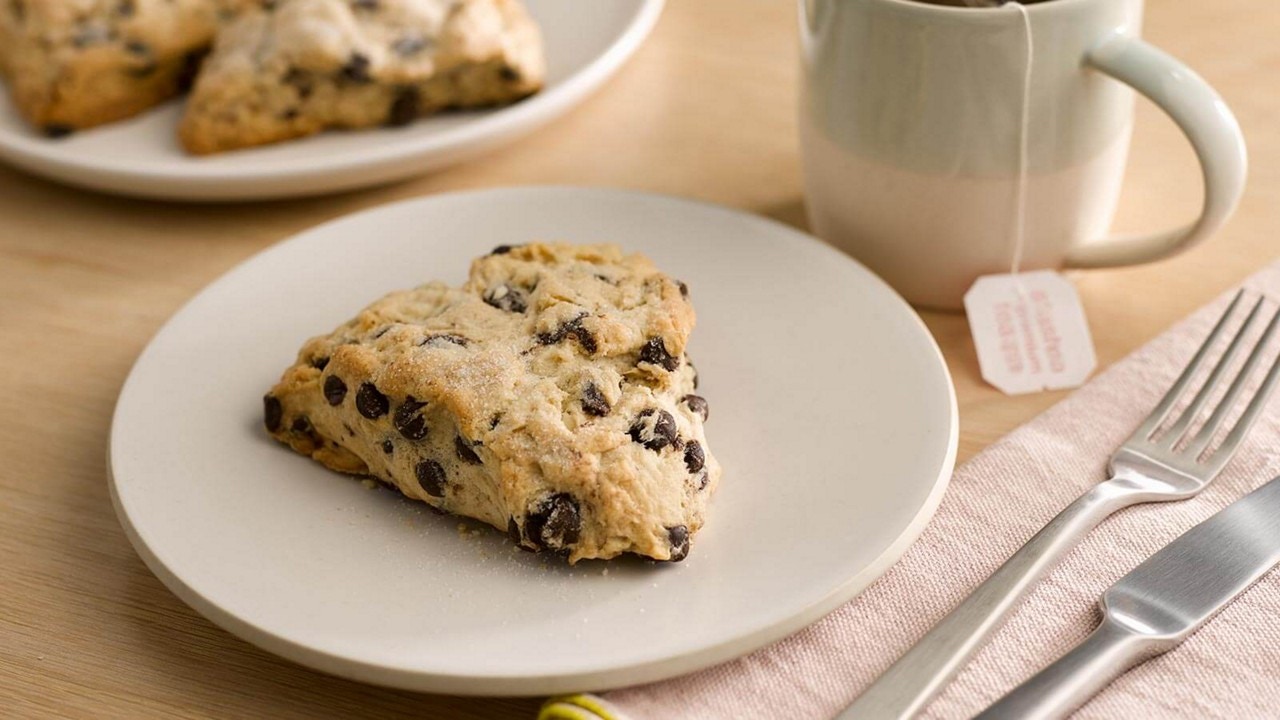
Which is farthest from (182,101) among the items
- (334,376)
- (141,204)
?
(334,376)

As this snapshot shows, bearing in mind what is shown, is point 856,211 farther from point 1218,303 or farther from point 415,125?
point 415,125

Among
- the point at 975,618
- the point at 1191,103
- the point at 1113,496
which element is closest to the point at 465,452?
the point at 975,618

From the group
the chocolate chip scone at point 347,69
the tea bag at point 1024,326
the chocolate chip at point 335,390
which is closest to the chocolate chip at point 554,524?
the chocolate chip at point 335,390

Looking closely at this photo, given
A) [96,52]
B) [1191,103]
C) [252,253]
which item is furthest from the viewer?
[96,52]

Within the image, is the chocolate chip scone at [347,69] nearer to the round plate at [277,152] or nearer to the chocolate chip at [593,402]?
the round plate at [277,152]

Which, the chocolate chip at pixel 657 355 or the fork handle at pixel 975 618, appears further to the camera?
the chocolate chip at pixel 657 355

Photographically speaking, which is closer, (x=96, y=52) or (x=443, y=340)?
(x=443, y=340)

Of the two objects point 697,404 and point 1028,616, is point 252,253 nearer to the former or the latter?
point 697,404
